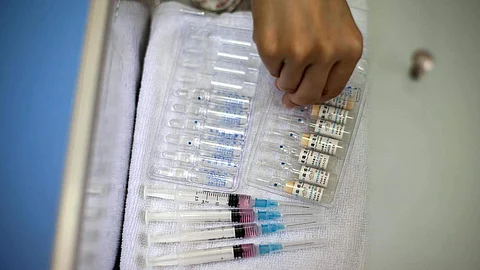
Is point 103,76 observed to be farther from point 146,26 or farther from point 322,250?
point 322,250

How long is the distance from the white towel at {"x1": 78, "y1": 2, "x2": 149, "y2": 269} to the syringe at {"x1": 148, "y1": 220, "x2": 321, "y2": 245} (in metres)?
0.11

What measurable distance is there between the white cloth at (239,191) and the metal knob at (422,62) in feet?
0.92

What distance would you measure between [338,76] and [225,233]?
434 mm

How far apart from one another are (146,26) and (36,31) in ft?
0.92

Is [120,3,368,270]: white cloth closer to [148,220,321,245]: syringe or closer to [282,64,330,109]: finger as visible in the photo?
[148,220,321,245]: syringe

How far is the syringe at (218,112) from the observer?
1086 millimetres

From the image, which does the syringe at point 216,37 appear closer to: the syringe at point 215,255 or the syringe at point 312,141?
the syringe at point 312,141

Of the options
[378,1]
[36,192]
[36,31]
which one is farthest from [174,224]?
[378,1]

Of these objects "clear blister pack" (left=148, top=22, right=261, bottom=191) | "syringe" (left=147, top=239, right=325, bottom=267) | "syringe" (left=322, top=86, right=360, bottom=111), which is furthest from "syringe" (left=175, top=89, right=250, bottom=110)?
"syringe" (left=147, top=239, right=325, bottom=267)

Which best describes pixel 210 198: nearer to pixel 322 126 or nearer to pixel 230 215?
pixel 230 215

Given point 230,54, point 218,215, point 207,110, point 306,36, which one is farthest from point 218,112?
point 306,36

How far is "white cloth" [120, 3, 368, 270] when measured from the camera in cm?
99

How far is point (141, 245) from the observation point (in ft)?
3.26

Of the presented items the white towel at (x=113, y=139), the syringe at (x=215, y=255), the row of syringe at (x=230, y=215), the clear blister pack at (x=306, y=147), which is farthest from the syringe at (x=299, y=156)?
the white towel at (x=113, y=139)
